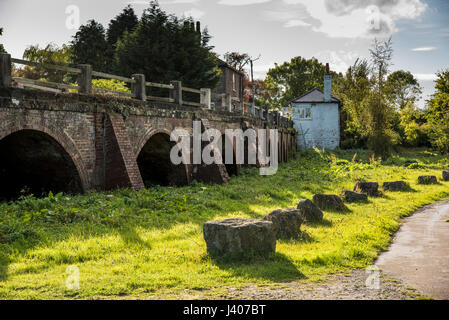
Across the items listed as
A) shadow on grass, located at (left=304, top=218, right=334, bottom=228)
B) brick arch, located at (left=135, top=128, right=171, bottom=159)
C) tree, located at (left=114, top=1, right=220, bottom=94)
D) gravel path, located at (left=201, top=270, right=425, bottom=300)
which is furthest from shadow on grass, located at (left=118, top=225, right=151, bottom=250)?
tree, located at (left=114, top=1, right=220, bottom=94)

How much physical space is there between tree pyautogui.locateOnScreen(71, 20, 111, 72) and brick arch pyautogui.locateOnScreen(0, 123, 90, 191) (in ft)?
94.5

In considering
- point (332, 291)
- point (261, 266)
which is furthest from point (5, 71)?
point (332, 291)

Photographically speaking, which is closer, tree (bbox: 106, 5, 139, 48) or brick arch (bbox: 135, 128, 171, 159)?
brick arch (bbox: 135, 128, 171, 159)

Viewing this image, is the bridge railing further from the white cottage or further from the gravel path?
the white cottage

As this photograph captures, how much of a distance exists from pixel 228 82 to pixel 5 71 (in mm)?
35757

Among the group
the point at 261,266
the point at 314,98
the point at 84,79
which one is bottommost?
the point at 261,266

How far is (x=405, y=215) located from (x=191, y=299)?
9527mm

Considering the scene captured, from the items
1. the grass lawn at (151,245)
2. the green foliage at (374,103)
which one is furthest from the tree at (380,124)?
the grass lawn at (151,245)

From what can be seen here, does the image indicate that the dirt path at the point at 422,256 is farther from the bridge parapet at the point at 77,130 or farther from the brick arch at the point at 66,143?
the brick arch at the point at 66,143

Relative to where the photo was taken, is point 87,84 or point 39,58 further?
point 39,58

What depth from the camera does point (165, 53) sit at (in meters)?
29.3

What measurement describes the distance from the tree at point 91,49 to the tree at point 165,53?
9748mm

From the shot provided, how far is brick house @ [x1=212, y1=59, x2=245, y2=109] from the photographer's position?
43.8 m

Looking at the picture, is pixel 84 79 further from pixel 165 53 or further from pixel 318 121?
pixel 318 121
